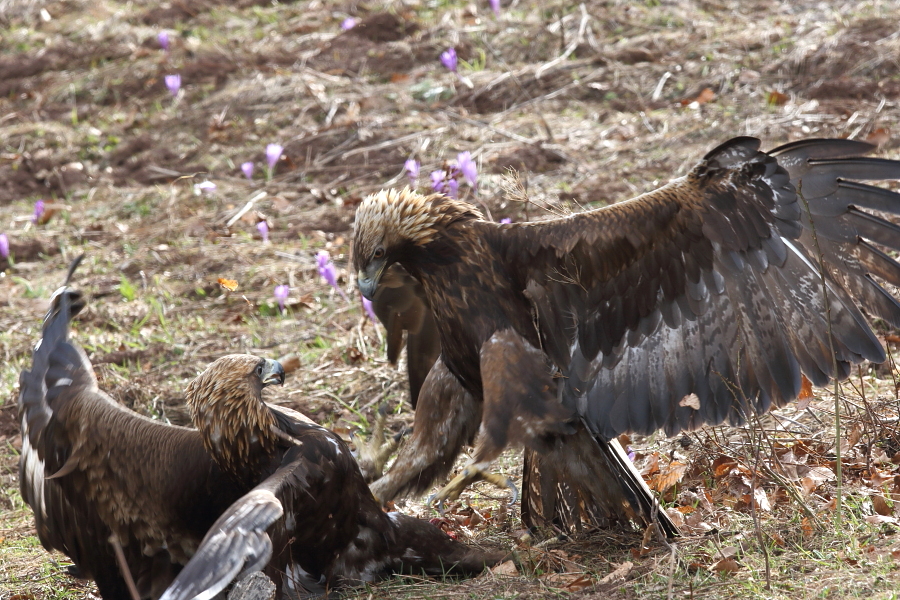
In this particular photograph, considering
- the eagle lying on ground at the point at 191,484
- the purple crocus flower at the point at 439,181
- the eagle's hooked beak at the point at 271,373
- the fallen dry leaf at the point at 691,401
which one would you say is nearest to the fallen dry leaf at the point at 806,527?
the fallen dry leaf at the point at 691,401

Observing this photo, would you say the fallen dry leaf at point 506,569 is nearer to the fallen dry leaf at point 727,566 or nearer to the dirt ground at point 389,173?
the dirt ground at point 389,173

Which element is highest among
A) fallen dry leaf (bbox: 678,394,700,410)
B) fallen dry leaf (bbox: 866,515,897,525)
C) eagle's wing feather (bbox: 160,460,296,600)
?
eagle's wing feather (bbox: 160,460,296,600)

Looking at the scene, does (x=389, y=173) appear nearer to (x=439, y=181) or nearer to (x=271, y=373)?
(x=439, y=181)

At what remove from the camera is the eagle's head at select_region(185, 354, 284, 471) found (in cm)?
370

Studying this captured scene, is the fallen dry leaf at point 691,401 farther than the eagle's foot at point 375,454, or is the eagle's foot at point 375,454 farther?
→ the eagle's foot at point 375,454

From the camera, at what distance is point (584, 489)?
405 centimetres

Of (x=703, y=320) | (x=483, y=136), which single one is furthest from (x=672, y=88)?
(x=703, y=320)

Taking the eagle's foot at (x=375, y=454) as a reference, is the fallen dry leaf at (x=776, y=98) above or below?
above

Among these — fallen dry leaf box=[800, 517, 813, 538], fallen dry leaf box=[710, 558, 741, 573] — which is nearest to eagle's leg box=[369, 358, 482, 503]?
fallen dry leaf box=[710, 558, 741, 573]

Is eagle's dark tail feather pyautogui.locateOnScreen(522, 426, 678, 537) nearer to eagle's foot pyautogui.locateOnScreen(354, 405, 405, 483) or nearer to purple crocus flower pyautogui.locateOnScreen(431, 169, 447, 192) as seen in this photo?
eagle's foot pyautogui.locateOnScreen(354, 405, 405, 483)

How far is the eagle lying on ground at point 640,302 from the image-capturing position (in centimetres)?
370

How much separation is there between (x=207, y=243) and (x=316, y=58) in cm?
370

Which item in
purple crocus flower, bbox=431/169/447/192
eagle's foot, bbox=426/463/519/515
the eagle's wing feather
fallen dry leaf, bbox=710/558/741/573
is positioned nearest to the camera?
the eagle's wing feather

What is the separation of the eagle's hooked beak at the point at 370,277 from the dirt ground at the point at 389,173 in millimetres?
1144
